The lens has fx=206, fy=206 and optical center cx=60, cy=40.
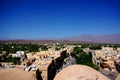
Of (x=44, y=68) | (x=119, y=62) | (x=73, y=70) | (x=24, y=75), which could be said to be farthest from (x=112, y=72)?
(x=73, y=70)

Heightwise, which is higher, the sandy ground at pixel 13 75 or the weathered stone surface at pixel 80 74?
the weathered stone surface at pixel 80 74

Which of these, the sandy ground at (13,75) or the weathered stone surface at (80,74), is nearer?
the weathered stone surface at (80,74)

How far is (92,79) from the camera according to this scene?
22.0 feet

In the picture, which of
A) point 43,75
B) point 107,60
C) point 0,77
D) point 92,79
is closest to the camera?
point 92,79

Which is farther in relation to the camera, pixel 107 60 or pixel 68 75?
pixel 107 60

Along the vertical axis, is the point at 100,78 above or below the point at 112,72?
above

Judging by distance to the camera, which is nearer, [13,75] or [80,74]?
[80,74]

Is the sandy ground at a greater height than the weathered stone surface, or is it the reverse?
the weathered stone surface

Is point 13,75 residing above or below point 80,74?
below

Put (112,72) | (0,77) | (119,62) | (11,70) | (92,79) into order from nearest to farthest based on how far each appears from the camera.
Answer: (92,79), (0,77), (11,70), (119,62), (112,72)

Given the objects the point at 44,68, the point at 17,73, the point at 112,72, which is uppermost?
the point at 17,73

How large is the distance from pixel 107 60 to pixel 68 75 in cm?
2132

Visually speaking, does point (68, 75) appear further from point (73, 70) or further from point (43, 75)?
point (43, 75)

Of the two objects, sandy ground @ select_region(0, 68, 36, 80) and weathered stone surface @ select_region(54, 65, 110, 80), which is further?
sandy ground @ select_region(0, 68, 36, 80)
